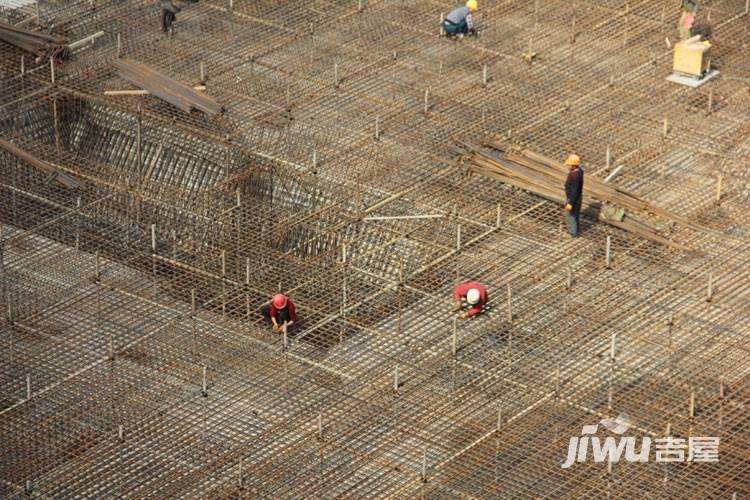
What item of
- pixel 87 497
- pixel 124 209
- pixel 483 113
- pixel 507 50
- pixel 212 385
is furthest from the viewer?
pixel 507 50

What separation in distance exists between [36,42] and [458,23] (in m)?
9.44

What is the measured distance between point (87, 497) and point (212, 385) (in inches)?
141

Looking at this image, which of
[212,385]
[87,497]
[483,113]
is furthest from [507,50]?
[87,497]

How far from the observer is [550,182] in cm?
3888

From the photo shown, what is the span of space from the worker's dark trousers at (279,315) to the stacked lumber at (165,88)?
8080mm

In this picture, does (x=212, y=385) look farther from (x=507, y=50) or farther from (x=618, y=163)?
(x=507, y=50)

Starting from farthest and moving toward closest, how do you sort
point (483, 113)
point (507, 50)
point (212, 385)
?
1. point (507, 50)
2. point (483, 113)
3. point (212, 385)

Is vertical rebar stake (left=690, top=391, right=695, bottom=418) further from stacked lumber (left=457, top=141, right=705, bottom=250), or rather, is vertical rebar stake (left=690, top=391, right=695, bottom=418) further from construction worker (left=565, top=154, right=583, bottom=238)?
construction worker (left=565, top=154, right=583, bottom=238)

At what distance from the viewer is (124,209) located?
38875 mm

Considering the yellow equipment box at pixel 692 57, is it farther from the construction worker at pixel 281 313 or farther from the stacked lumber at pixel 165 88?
the construction worker at pixel 281 313

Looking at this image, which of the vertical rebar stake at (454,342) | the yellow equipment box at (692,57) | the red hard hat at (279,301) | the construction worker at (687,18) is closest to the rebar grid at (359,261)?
the vertical rebar stake at (454,342)

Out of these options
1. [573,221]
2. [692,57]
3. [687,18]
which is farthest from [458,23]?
[573,221]

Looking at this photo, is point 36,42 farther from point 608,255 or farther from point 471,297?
point 608,255

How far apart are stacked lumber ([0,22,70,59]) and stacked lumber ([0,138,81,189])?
167 inches
